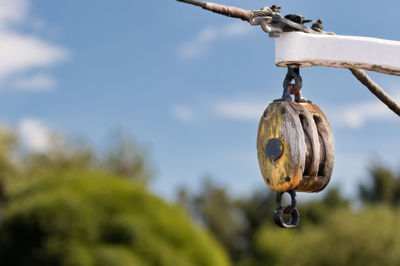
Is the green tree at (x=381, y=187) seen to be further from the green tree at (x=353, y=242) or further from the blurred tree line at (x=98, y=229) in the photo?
the blurred tree line at (x=98, y=229)

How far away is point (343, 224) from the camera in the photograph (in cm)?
1384

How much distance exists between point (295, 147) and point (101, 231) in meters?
6.43

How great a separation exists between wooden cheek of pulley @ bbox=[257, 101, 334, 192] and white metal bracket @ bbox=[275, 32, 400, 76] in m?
0.15

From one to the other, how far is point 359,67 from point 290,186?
0.43 meters

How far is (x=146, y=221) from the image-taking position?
825cm

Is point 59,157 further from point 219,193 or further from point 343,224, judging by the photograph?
point 343,224

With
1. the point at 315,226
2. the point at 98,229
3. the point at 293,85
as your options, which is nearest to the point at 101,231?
the point at 98,229

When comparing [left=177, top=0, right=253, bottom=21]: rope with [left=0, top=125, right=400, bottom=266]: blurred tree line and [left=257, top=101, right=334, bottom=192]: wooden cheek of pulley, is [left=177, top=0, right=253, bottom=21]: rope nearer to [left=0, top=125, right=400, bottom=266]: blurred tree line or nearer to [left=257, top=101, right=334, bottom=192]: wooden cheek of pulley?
[left=257, top=101, right=334, bottom=192]: wooden cheek of pulley

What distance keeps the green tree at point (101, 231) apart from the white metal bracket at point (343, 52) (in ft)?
19.6

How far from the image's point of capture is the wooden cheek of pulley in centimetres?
209

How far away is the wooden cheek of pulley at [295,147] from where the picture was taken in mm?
2090

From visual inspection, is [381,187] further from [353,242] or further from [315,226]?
[353,242]

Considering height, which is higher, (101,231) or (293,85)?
(101,231)

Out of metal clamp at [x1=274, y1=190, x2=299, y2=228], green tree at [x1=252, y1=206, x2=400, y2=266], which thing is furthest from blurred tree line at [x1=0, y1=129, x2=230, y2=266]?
metal clamp at [x1=274, y1=190, x2=299, y2=228]
